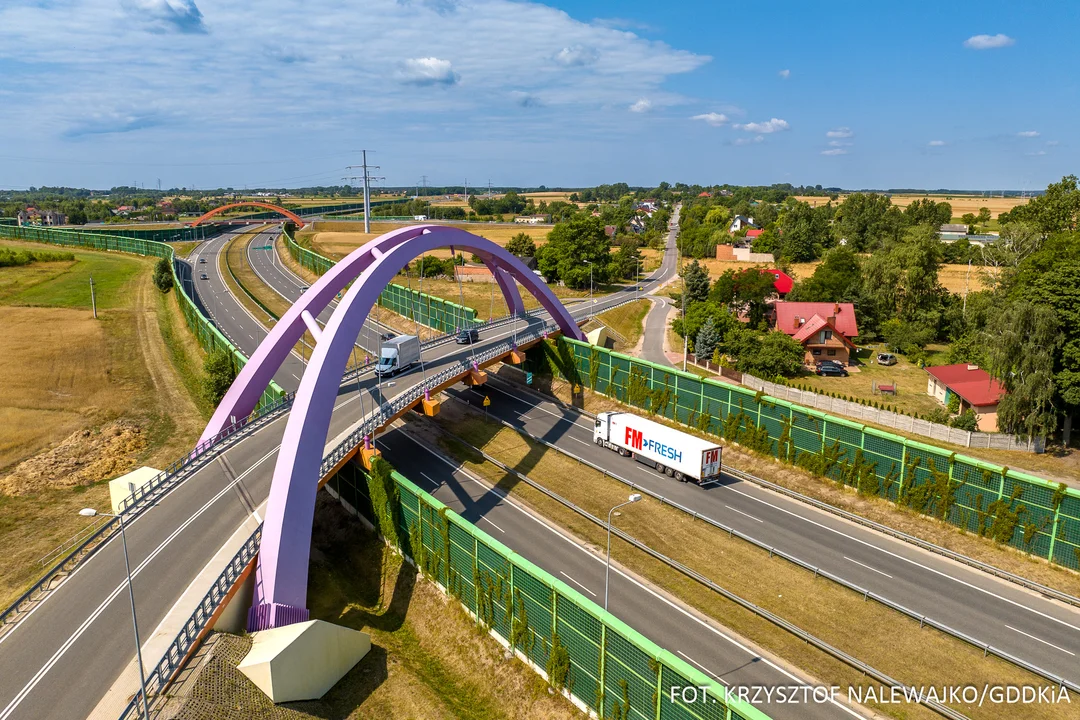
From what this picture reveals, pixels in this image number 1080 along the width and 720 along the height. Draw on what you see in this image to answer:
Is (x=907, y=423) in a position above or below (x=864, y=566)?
above

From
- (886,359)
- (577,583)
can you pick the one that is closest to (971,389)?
(886,359)

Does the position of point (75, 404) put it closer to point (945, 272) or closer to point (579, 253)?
point (579, 253)

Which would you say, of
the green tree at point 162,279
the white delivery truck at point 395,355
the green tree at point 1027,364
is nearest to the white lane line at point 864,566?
the green tree at point 1027,364

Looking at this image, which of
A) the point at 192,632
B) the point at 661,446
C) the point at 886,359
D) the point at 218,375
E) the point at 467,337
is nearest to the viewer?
the point at 192,632

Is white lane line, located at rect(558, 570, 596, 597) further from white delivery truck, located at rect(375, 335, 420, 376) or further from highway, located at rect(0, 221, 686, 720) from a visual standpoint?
white delivery truck, located at rect(375, 335, 420, 376)

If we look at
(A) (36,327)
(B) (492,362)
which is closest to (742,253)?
(B) (492,362)

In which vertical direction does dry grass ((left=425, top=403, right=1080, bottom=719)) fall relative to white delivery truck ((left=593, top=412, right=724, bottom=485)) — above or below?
below

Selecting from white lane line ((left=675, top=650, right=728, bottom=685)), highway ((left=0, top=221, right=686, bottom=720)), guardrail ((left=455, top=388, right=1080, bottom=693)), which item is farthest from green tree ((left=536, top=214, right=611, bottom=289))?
white lane line ((left=675, top=650, right=728, bottom=685))
